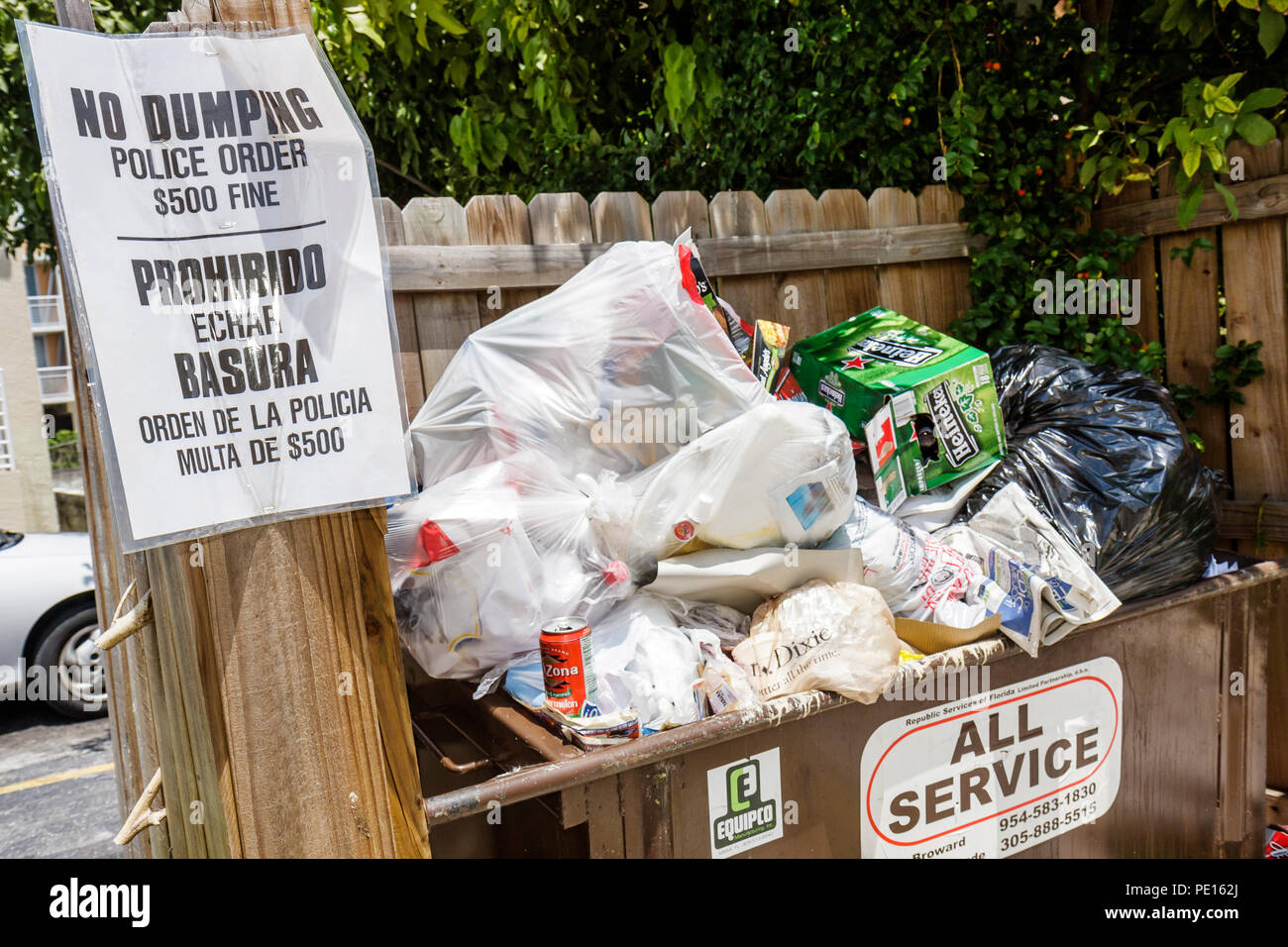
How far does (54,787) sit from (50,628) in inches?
46.8

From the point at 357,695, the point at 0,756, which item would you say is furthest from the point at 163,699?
the point at 0,756

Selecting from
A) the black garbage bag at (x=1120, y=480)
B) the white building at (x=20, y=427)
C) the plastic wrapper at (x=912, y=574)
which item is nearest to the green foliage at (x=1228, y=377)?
the black garbage bag at (x=1120, y=480)

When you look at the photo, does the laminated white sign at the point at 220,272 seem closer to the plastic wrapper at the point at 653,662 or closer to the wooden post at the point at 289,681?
the wooden post at the point at 289,681

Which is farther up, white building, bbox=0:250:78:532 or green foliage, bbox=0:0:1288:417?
green foliage, bbox=0:0:1288:417

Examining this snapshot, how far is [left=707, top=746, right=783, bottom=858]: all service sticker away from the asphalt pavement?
323 cm

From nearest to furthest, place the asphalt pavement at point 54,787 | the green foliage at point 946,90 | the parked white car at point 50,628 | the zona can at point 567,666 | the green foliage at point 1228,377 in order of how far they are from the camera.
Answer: the zona can at point 567,666, the green foliage at point 1228,377, the green foliage at point 946,90, the asphalt pavement at point 54,787, the parked white car at point 50,628

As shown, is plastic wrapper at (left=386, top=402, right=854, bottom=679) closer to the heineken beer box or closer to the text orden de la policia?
the heineken beer box

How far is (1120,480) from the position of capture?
249 cm

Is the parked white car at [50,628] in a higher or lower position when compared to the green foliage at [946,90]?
lower

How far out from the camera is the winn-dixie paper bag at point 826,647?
1984mm

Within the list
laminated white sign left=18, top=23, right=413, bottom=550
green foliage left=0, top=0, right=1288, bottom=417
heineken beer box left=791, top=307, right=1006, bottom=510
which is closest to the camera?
laminated white sign left=18, top=23, right=413, bottom=550

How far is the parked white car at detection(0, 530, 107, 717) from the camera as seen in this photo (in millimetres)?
5629

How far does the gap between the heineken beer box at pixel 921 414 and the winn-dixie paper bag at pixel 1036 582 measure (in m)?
0.24
